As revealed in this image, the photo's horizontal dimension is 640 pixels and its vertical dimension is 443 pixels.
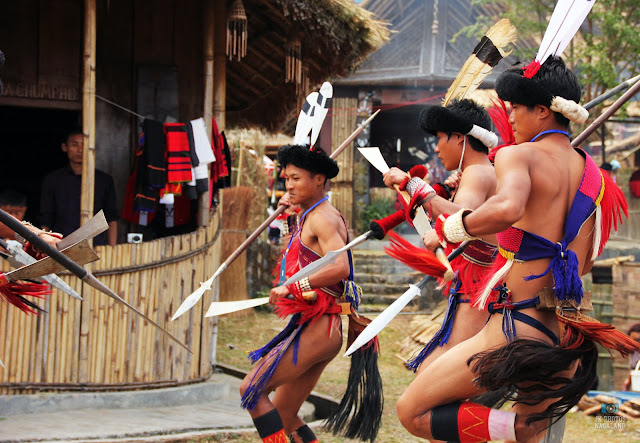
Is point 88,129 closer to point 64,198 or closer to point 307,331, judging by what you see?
point 64,198

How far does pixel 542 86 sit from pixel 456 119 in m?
0.91

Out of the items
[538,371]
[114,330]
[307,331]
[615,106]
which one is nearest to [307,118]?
[307,331]

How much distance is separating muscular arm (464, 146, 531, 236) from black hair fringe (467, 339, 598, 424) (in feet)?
1.66

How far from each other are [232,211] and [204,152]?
4.79 meters

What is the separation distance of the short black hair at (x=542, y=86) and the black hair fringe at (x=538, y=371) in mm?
957

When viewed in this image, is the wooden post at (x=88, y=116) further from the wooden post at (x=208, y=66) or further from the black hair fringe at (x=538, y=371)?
the black hair fringe at (x=538, y=371)

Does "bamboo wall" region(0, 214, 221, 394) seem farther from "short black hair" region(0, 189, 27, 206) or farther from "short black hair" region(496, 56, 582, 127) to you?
"short black hair" region(496, 56, 582, 127)

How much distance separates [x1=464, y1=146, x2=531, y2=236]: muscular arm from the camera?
307 centimetres

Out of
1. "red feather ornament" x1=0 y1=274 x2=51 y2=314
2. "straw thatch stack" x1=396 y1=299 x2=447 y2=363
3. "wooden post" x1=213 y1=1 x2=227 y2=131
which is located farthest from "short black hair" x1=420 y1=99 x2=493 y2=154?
"straw thatch stack" x1=396 y1=299 x2=447 y2=363

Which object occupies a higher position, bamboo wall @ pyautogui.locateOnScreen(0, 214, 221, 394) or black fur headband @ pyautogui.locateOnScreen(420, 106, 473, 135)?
black fur headband @ pyautogui.locateOnScreen(420, 106, 473, 135)

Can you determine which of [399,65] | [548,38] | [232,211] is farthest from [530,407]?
[399,65]

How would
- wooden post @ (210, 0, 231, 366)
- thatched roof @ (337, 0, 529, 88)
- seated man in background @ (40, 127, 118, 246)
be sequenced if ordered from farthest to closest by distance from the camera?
thatched roof @ (337, 0, 529, 88) < wooden post @ (210, 0, 231, 366) < seated man in background @ (40, 127, 118, 246)

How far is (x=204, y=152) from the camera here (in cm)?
728

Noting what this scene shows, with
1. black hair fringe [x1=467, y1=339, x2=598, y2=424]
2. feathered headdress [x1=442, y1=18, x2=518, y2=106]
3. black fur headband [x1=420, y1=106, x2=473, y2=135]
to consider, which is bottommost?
black hair fringe [x1=467, y1=339, x2=598, y2=424]
